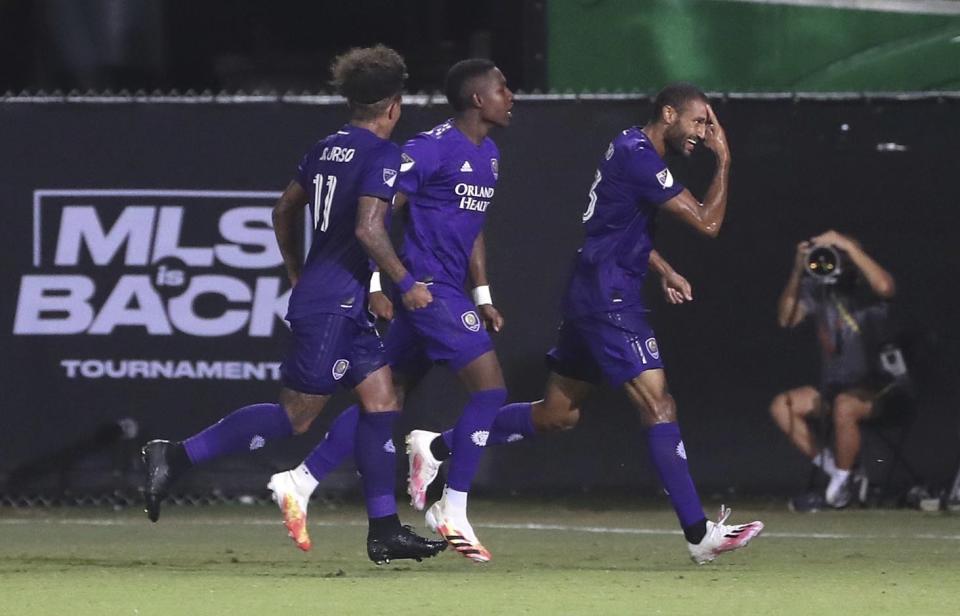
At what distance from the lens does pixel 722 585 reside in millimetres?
8070

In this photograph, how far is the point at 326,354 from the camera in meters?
8.45

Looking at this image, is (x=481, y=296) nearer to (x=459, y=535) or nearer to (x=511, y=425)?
(x=511, y=425)

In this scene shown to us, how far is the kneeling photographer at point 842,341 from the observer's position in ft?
37.3

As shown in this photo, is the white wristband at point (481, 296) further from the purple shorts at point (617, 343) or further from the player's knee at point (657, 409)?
the player's knee at point (657, 409)

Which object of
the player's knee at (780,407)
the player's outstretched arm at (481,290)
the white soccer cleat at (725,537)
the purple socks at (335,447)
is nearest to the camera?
the white soccer cleat at (725,537)

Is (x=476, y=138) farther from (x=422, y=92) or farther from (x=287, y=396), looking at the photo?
(x=422, y=92)

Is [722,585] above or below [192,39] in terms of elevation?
below

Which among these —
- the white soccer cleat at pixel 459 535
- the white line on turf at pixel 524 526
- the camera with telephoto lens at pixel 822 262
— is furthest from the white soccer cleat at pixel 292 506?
the camera with telephoto lens at pixel 822 262

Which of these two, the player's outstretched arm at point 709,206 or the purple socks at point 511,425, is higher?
the player's outstretched arm at point 709,206

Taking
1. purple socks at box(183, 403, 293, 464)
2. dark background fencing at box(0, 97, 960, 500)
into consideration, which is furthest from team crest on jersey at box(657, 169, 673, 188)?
dark background fencing at box(0, 97, 960, 500)

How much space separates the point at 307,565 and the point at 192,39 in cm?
842

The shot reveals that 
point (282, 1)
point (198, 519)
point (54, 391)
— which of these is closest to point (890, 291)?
point (198, 519)

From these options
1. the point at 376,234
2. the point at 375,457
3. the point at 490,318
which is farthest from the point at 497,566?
the point at 376,234

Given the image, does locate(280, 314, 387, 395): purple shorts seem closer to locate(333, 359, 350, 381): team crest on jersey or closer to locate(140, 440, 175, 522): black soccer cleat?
locate(333, 359, 350, 381): team crest on jersey
